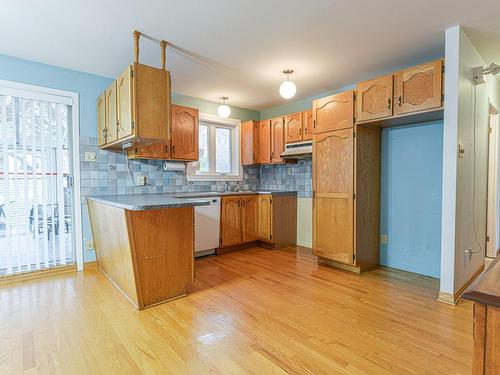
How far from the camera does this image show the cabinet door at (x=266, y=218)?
412cm

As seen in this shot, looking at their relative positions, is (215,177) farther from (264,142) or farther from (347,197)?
(347,197)

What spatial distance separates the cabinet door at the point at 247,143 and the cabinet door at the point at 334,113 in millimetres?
1456

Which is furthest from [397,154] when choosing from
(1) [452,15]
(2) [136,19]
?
(2) [136,19]

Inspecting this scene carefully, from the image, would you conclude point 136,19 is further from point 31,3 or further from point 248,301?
point 248,301

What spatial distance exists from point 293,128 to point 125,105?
242 cm

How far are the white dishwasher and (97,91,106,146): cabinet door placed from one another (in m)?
1.40

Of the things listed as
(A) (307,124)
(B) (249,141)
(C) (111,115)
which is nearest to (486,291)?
(C) (111,115)

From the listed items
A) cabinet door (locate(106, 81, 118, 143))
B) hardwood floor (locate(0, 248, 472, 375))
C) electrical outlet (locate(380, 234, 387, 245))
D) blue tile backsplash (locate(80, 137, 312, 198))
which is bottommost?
hardwood floor (locate(0, 248, 472, 375))

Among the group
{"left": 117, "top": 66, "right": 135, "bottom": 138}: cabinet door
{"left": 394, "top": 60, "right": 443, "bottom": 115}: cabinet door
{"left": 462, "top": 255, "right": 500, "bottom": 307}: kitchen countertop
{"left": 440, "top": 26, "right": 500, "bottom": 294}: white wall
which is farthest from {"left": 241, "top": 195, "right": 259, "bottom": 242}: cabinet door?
{"left": 462, "top": 255, "right": 500, "bottom": 307}: kitchen countertop

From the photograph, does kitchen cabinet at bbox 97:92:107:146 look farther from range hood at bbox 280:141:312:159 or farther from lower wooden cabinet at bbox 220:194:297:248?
range hood at bbox 280:141:312:159

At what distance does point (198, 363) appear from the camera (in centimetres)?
158

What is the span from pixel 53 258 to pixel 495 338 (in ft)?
12.3

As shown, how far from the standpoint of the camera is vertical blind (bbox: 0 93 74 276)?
2809 millimetres

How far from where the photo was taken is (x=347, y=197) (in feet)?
10.1
